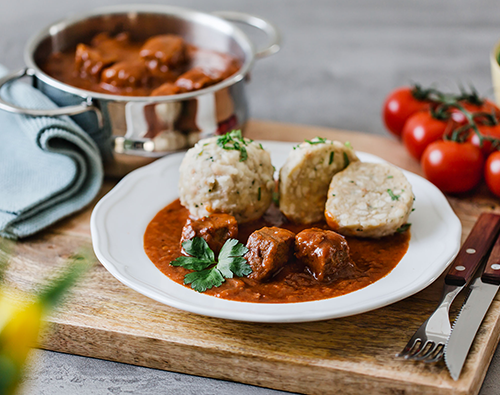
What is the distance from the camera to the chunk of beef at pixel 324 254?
283 cm

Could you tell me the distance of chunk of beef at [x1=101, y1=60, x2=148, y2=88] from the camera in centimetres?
426

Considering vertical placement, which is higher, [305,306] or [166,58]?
[166,58]

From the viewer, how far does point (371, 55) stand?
6.88 m

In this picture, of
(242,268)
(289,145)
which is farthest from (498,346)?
(289,145)

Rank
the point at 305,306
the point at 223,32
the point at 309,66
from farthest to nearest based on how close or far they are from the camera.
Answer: the point at 309,66
the point at 223,32
the point at 305,306

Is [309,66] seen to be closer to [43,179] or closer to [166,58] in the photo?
[166,58]

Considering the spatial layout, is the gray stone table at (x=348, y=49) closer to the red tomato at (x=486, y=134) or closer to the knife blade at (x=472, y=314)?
the red tomato at (x=486, y=134)

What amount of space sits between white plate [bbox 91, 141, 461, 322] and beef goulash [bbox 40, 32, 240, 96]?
0.69m

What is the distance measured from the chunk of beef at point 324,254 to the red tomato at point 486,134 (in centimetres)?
188

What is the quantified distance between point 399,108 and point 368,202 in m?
1.95

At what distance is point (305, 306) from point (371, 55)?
16.3ft

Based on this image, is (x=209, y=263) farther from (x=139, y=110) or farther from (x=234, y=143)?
(x=139, y=110)

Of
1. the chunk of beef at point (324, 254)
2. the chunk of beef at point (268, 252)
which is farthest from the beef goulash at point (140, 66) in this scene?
the chunk of beef at point (324, 254)

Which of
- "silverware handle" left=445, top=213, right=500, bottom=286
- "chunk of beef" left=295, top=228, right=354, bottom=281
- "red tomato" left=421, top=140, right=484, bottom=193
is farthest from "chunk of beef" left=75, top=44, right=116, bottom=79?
"silverware handle" left=445, top=213, right=500, bottom=286
